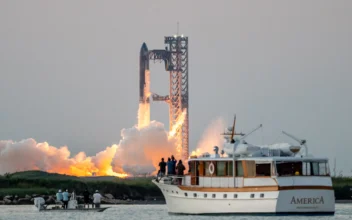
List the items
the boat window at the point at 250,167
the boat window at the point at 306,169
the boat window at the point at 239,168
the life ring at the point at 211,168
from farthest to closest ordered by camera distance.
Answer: the life ring at the point at 211,168, the boat window at the point at 239,168, the boat window at the point at 250,167, the boat window at the point at 306,169

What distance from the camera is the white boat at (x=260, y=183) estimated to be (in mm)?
87312

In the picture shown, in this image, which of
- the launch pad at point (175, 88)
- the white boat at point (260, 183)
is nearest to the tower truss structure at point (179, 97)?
the launch pad at point (175, 88)

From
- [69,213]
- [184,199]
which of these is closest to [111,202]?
[69,213]

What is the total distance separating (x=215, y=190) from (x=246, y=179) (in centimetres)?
226

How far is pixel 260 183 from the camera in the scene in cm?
8800

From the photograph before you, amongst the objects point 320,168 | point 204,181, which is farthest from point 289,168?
point 204,181

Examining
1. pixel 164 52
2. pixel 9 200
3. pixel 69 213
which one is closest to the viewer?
pixel 69 213

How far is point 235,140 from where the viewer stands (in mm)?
92062

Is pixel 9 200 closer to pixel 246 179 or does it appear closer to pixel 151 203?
pixel 151 203

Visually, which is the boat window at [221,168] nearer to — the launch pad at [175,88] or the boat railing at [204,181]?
the boat railing at [204,181]

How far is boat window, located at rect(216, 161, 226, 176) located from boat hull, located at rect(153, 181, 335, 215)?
1.50m

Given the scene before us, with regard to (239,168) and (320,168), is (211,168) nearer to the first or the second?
(239,168)

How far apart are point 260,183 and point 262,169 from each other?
3.64 feet

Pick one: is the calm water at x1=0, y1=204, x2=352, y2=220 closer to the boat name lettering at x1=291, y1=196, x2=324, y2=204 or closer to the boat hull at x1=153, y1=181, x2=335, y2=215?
the boat hull at x1=153, y1=181, x2=335, y2=215
